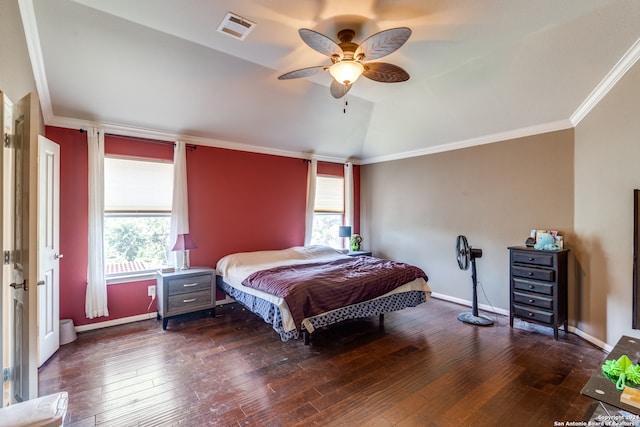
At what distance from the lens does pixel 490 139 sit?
419 cm

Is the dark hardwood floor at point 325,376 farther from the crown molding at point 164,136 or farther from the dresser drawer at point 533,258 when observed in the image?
the crown molding at point 164,136

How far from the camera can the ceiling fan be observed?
1.98m

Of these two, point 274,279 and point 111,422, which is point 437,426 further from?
point 111,422

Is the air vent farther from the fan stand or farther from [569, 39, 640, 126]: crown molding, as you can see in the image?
the fan stand

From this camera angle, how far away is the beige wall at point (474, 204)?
367cm

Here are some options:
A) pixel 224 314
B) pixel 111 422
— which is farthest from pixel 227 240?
pixel 111 422

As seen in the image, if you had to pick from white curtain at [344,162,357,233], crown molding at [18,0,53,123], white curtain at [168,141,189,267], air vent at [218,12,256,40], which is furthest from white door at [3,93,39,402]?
white curtain at [344,162,357,233]

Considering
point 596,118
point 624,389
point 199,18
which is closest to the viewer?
point 624,389

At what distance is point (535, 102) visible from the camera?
338cm

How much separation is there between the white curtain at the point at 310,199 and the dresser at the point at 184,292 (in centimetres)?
192

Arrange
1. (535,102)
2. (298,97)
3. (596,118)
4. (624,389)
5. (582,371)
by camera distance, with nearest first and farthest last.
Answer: (624,389) < (582,371) < (596,118) < (535,102) < (298,97)

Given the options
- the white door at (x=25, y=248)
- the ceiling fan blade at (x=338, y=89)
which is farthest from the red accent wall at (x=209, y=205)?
the ceiling fan blade at (x=338, y=89)

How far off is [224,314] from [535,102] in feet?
15.5

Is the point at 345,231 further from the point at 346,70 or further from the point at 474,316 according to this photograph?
the point at 346,70
